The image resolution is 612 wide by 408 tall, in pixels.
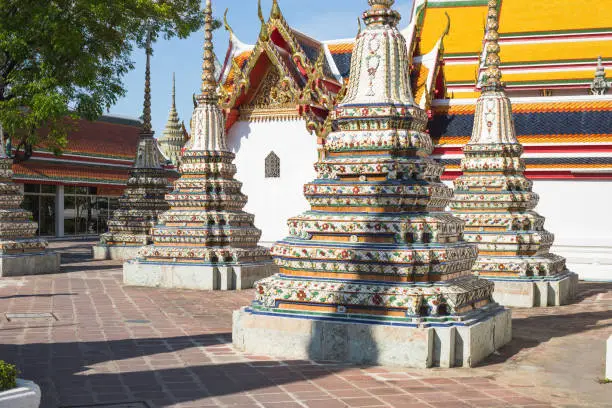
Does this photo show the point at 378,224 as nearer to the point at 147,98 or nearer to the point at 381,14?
the point at 381,14

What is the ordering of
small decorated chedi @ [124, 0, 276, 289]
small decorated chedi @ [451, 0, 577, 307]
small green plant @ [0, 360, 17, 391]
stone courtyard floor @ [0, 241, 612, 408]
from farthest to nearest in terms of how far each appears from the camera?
small decorated chedi @ [124, 0, 276, 289], small decorated chedi @ [451, 0, 577, 307], stone courtyard floor @ [0, 241, 612, 408], small green plant @ [0, 360, 17, 391]

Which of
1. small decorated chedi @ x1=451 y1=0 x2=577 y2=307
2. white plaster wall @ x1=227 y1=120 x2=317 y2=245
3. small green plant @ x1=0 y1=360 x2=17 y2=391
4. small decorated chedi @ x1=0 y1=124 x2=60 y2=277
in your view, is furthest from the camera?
white plaster wall @ x1=227 y1=120 x2=317 y2=245

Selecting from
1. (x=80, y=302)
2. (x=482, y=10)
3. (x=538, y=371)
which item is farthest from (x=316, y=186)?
(x=482, y=10)

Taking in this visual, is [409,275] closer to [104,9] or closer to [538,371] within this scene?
[538,371]

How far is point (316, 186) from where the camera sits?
8.55 metres

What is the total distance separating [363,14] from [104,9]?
12737 millimetres

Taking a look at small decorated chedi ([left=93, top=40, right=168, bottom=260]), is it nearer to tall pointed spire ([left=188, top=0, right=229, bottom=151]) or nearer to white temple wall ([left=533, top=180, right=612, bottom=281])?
tall pointed spire ([left=188, top=0, right=229, bottom=151])

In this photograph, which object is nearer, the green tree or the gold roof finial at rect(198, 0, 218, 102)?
the gold roof finial at rect(198, 0, 218, 102)

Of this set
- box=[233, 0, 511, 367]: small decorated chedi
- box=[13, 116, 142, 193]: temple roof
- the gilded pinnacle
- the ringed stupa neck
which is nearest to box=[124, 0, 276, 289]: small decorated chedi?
box=[233, 0, 511, 367]: small decorated chedi

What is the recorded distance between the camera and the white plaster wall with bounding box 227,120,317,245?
825 inches

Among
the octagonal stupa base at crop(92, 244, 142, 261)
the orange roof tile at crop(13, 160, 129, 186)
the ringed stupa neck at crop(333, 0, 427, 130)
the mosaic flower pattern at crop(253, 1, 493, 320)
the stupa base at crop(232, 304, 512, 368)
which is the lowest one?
the stupa base at crop(232, 304, 512, 368)

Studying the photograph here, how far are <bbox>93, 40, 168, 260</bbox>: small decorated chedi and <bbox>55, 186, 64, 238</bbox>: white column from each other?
43.1 ft

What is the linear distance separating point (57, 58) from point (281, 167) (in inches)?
257

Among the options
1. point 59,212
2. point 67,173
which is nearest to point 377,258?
point 67,173
